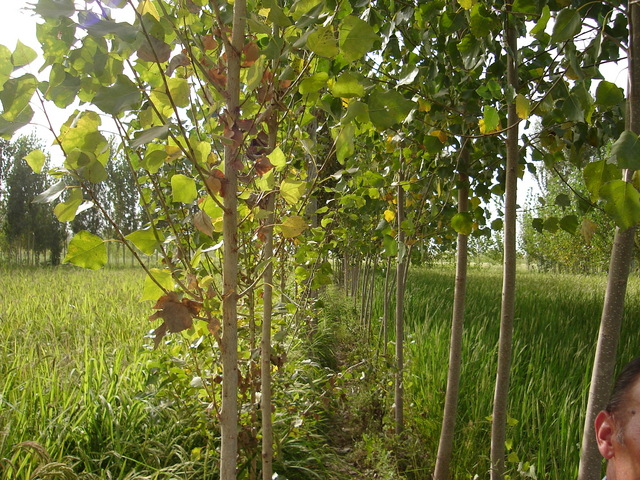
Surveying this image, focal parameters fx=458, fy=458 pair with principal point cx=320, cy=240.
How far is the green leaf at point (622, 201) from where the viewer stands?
0.80 meters

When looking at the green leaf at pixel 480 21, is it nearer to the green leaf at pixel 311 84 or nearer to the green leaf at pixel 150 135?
the green leaf at pixel 311 84

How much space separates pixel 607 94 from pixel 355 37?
2.06 ft

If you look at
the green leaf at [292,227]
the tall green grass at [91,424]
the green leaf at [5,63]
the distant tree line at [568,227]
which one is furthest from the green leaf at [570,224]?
the tall green grass at [91,424]

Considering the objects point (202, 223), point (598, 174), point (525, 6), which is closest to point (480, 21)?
point (525, 6)

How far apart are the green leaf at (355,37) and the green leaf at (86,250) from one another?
52 centimetres

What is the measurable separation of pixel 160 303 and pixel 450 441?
1.69m

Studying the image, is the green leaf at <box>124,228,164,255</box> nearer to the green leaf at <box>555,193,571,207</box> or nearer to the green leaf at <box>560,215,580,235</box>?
the green leaf at <box>560,215,580,235</box>

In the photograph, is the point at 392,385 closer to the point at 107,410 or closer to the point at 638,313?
the point at 107,410

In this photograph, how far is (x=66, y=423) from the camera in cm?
217

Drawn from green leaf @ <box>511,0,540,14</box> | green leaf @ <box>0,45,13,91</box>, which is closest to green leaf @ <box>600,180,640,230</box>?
green leaf @ <box>511,0,540,14</box>

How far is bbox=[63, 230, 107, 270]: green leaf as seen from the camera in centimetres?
79

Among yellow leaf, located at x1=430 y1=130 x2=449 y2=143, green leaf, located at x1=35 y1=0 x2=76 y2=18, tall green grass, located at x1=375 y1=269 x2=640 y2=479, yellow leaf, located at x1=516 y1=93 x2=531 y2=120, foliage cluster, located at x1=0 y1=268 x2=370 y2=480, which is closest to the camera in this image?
green leaf, located at x1=35 y1=0 x2=76 y2=18

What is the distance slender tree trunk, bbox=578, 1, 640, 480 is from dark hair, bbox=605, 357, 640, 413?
424mm

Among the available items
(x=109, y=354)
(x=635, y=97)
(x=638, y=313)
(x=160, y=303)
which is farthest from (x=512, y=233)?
(x=638, y=313)
